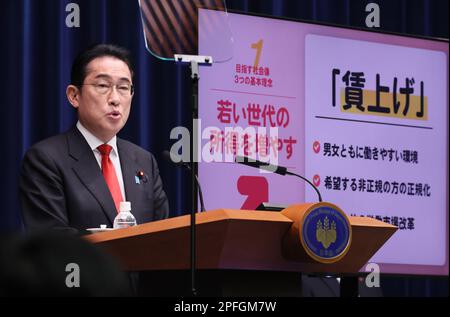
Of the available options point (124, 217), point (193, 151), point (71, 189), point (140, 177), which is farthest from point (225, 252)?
point (140, 177)

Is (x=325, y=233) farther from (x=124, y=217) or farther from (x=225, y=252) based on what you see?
(x=124, y=217)

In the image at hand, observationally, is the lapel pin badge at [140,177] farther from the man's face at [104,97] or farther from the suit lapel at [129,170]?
the man's face at [104,97]

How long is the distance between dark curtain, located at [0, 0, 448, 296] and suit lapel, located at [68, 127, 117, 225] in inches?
28.0

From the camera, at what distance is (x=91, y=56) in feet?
9.06

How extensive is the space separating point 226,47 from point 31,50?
1461 mm

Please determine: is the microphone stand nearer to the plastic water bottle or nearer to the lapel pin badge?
the plastic water bottle

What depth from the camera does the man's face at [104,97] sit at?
2748 millimetres

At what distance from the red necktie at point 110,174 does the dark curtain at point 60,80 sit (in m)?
0.73

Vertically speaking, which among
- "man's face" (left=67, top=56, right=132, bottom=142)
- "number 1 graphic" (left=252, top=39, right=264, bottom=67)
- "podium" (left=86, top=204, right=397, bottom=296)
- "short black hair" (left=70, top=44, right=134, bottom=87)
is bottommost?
"podium" (left=86, top=204, right=397, bottom=296)

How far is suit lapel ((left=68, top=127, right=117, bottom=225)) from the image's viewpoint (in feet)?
8.34

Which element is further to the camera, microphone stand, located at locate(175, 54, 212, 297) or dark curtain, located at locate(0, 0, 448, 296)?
dark curtain, located at locate(0, 0, 448, 296)

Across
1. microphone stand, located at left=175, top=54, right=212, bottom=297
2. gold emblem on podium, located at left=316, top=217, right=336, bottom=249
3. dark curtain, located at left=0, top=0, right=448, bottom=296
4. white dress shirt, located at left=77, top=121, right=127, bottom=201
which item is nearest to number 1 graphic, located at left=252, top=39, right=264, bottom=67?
dark curtain, located at left=0, top=0, right=448, bottom=296
